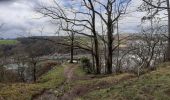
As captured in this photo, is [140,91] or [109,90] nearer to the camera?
[140,91]

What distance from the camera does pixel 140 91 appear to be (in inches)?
539

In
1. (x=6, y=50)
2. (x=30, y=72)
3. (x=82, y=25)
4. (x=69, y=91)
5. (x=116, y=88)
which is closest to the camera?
(x=116, y=88)

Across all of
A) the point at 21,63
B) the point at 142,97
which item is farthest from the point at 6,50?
the point at 142,97

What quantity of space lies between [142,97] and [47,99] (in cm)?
482

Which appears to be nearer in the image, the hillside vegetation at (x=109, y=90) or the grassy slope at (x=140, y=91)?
the grassy slope at (x=140, y=91)

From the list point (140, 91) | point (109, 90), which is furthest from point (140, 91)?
point (109, 90)

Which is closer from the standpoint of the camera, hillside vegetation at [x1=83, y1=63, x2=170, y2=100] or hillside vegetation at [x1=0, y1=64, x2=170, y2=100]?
hillside vegetation at [x1=83, y1=63, x2=170, y2=100]

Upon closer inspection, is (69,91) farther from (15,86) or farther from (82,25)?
(82,25)

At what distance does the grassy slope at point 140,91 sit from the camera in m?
13.1

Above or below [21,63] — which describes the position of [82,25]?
above

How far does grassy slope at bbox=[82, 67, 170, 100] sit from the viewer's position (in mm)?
13078

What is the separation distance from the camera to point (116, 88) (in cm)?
1488

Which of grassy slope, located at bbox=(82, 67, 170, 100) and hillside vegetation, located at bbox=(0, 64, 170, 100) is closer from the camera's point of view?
grassy slope, located at bbox=(82, 67, 170, 100)

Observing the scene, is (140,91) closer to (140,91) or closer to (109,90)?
(140,91)
